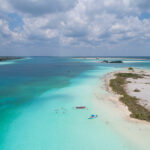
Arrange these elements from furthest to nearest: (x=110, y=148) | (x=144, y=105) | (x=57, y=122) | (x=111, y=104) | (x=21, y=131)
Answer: (x=111, y=104) → (x=144, y=105) → (x=57, y=122) → (x=21, y=131) → (x=110, y=148)

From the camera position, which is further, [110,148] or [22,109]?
[22,109]

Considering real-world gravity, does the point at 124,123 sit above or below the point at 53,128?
above

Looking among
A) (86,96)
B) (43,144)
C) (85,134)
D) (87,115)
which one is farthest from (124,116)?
(43,144)

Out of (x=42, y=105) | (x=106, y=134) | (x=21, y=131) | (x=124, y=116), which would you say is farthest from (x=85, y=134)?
(x=42, y=105)

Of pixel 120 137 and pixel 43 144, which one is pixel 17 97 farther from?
pixel 120 137

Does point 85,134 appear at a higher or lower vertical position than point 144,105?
lower

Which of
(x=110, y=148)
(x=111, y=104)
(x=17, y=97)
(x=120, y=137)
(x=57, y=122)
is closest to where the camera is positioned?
(x=110, y=148)

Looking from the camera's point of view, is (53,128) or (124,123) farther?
(124,123)
